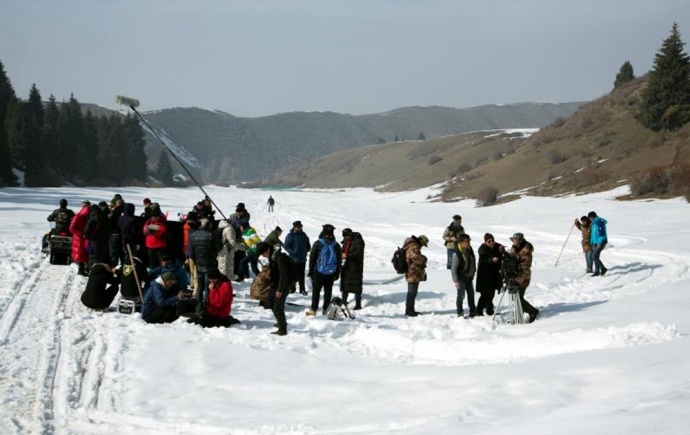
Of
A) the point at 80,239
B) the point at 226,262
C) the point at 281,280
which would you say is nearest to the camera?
the point at 281,280

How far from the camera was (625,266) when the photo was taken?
720 inches

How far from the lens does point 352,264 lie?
504 inches

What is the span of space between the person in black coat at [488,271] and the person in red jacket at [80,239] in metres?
8.72

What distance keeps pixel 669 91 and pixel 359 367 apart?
55.7m

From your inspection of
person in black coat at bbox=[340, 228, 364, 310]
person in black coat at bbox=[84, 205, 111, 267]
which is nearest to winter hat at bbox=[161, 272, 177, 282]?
person in black coat at bbox=[340, 228, 364, 310]

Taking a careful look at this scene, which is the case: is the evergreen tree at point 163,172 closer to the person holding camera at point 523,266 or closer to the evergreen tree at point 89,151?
the evergreen tree at point 89,151

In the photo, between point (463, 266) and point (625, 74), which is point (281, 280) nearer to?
point (463, 266)

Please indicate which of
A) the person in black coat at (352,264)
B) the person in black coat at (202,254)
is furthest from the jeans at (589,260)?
the person in black coat at (202,254)

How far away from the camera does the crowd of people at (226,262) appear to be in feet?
35.5

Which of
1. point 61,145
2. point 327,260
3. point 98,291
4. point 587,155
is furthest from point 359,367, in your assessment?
point 61,145

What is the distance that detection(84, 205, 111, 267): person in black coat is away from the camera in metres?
13.9

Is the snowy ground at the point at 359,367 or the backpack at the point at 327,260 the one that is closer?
the snowy ground at the point at 359,367

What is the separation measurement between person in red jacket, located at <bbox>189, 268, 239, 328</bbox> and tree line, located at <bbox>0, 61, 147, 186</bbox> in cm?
6265

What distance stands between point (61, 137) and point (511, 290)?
87.1m
